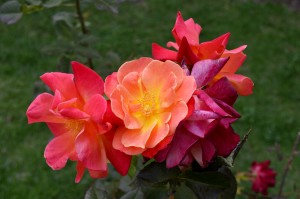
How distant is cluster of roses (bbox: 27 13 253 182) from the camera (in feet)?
3.03

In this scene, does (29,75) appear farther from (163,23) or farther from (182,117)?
(182,117)

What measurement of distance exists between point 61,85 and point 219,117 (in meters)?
0.29

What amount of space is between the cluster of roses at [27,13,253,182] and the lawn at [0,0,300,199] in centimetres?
200

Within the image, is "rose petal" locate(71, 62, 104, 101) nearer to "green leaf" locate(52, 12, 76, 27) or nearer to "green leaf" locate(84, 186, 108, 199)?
"green leaf" locate(84, 186, 108, 199)

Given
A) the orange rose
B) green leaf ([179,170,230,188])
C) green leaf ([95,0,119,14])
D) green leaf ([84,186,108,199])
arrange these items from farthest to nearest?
green leaf ([95,0,119,14]) → green leaf ([84,186,108,199]) → green leaf ([179,170,230,188]) → the orange rose

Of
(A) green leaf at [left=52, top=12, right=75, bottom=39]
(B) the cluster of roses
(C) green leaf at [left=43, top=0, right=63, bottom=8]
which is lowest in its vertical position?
(A) green leaf at [left=52, top=12, right=75, bottom=39]

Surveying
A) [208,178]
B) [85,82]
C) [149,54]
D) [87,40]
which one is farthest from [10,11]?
[149,54]

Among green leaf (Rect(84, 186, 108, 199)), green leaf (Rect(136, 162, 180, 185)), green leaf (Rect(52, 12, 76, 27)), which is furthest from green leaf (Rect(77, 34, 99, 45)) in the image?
green leaf (Rect(136, 162, 180, 185))

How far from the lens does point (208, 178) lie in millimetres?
1033

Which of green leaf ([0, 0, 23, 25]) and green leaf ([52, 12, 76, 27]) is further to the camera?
green leaf ([52, 12, 76, 27])

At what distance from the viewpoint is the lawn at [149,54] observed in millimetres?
3529

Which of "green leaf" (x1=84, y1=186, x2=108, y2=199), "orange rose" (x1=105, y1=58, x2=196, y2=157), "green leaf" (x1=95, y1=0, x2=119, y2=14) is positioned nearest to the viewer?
"orange rose" (x1=105, y1=58, x2=196, y2=157)

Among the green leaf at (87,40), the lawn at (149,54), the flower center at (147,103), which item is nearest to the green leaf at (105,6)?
the green leaf at (87,40)

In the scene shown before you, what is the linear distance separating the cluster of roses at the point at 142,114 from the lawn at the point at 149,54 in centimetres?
200
